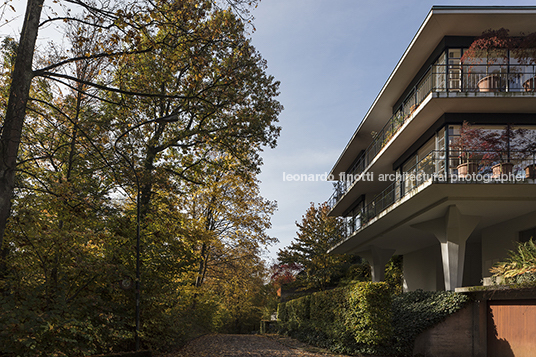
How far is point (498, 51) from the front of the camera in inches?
640

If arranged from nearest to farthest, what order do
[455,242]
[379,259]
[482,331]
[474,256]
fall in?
[482,331], [455,242], [474,256], [379,259]

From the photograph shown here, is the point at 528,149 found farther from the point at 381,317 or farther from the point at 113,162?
the point at 113,162

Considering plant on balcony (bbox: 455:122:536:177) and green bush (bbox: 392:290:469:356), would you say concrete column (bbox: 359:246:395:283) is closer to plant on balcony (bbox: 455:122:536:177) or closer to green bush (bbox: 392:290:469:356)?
green bush (bbox: 392:290:469:356)

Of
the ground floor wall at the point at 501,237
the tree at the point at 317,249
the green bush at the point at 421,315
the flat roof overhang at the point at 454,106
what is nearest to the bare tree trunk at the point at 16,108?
the flat roof overhang at the point at 454,106

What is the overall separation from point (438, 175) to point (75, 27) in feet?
42.8

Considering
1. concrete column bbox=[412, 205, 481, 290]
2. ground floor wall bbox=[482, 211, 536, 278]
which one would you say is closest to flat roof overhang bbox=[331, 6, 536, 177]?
concrete column bbox=[412, 205, 481, 290]

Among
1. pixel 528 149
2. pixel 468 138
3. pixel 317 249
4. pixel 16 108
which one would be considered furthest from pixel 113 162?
pixel 317 249

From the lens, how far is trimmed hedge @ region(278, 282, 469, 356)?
15023 mm

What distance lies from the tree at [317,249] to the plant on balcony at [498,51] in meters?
22.2

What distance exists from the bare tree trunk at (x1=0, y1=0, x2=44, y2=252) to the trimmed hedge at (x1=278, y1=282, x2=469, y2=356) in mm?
12623

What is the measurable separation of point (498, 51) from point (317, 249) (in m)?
24.1

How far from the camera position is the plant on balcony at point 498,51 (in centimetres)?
1582

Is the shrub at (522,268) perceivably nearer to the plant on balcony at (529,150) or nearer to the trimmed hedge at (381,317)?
the trimmed hedge at (381,317)

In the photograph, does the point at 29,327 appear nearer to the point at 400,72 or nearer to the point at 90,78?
the point at 90,78
